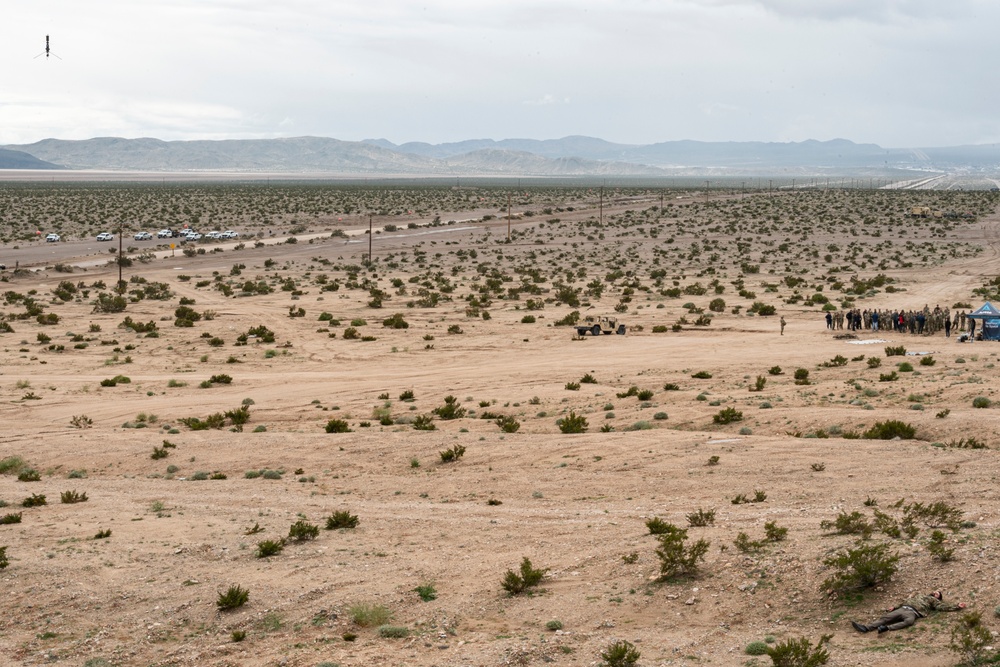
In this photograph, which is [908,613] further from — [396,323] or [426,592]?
[396,323]

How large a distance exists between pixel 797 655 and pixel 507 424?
14.5m

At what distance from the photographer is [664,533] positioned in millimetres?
15164

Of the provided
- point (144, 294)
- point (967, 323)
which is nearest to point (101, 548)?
point (967, 323)

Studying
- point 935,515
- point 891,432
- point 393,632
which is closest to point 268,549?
point 393,632

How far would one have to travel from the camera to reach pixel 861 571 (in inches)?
483

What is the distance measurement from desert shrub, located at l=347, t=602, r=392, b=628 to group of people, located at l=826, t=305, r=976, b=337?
97.7ft

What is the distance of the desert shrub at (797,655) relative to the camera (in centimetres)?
1052

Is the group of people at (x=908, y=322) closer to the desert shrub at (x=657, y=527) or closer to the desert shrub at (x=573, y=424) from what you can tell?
the desert shrub at (x=573, y=424)

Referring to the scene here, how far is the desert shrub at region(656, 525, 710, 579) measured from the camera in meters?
13.5

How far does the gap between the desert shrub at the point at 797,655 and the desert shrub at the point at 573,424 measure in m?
13.2

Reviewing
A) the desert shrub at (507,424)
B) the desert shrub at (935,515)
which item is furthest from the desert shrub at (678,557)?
the desert shrub at (507,424)

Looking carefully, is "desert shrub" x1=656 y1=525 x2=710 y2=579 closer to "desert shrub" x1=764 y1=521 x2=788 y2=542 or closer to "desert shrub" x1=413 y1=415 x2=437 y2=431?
"desert shrub" x1=764 y1=521 x2=788 y2=542

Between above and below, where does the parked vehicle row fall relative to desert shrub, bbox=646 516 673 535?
above

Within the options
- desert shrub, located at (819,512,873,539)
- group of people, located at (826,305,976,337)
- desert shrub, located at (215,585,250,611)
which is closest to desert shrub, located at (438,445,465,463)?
desert shrub, located at (215,585,250,611)
